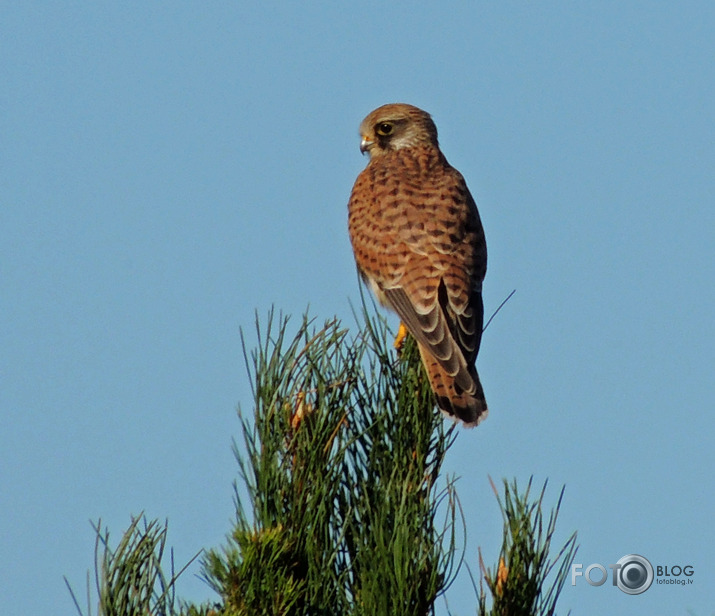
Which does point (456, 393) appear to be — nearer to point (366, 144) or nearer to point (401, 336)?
point (401, 336)

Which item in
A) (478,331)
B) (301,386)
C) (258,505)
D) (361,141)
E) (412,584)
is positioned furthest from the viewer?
(361,141)

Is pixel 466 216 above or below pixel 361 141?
below

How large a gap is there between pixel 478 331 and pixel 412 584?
7.14 ft

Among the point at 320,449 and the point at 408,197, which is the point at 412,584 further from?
the point at 408,197

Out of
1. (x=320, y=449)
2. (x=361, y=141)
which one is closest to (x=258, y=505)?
(x=320, y=449)

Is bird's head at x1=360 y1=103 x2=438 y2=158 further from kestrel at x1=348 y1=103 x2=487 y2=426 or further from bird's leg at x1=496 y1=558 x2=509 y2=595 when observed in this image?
bird's leg at x1=496 y1=558 x2=509 y2=595

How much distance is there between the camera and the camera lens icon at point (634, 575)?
→ 3.46 m

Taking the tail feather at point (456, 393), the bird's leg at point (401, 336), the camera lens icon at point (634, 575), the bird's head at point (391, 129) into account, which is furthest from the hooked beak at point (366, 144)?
the camera lens icon at point (634, 575)

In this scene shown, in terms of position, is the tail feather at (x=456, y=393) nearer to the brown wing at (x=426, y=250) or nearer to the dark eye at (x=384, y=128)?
the brown wing at (x=426, y=250)

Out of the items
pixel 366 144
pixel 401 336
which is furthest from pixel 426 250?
pixel 366 144

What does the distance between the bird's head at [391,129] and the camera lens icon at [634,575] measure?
317 centimetres

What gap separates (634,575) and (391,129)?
333cm

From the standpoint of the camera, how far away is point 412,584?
2.50 meters

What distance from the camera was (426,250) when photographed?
4.95 metres
